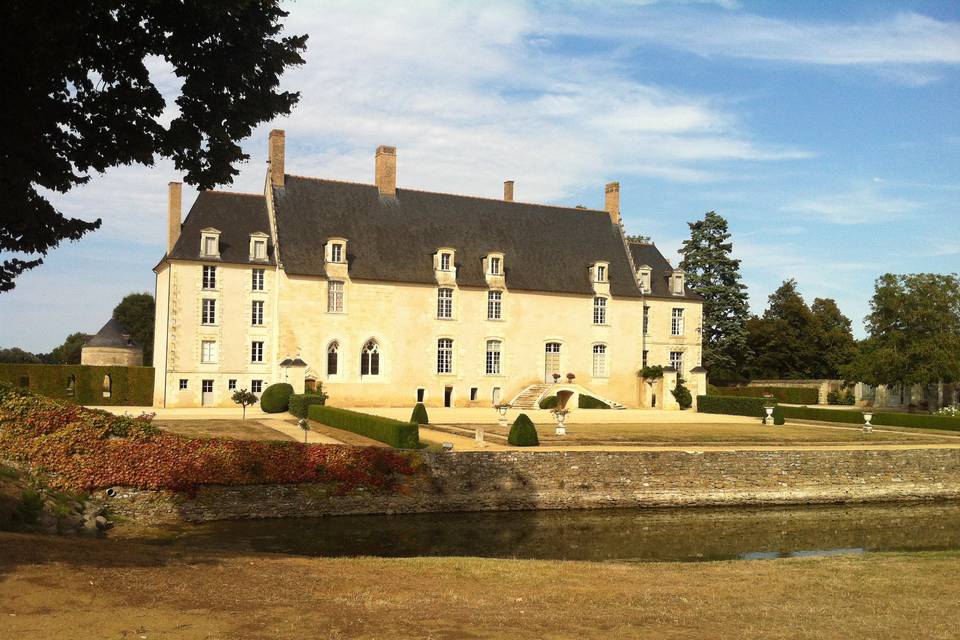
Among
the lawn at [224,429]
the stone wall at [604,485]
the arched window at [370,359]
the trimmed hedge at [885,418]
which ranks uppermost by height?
the arched window at [370,359]

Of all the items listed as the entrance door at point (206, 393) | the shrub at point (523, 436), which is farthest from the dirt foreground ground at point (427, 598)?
the entrance door at point (206, 393)

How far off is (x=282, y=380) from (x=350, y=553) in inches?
773

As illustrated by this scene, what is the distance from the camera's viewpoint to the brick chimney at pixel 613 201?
4181 cm

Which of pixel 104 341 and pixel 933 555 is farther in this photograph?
pixel 104 341

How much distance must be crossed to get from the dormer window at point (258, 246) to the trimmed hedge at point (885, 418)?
831 inches

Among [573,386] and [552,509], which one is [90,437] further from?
[573,386]

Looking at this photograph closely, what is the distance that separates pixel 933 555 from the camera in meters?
12.6

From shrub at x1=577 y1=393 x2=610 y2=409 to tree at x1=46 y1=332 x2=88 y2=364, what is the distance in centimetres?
4266

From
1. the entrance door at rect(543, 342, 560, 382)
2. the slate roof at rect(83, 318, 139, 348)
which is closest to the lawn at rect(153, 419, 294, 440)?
the entrance door at rect(543, 342, 560, 382)

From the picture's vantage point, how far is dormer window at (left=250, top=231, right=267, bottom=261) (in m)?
33.2

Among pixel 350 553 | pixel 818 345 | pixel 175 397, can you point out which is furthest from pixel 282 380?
pixel 818 345

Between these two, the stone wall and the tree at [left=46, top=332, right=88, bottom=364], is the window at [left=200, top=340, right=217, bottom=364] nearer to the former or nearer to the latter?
the stone wall

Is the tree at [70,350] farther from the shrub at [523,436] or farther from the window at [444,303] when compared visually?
the shrub at [523,436]

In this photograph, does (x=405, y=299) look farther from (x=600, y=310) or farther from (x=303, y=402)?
(x=600, y=310)
